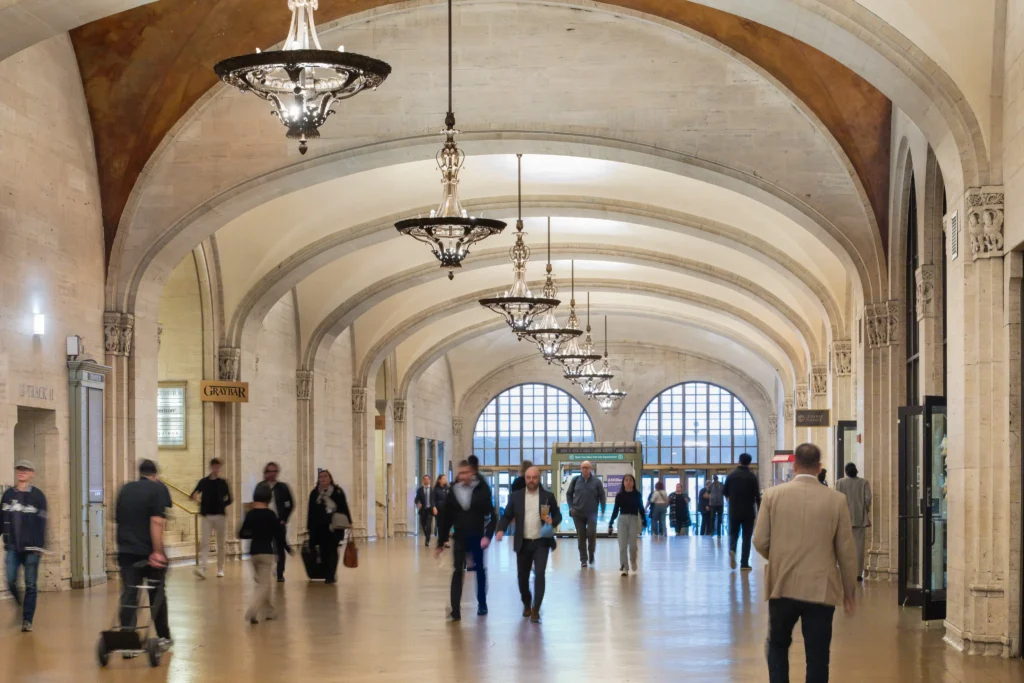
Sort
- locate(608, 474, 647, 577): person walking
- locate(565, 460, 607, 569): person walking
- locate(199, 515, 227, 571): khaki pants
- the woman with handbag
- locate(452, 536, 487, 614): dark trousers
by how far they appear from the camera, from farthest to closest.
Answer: locate(565, 460, 607, 569): person walking < locate(608, 474, 647, 577): person walking < locate(199, 515, 227, 571): khaki pants < the woman with handbag < locate(452, 536, 487, 614): dark trousers

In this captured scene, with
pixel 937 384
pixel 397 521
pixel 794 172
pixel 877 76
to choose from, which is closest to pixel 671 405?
pixel 397 521

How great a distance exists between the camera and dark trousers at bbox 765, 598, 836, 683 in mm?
6477

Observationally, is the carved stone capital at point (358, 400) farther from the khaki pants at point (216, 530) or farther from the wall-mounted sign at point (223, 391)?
the khaki pants at point (216, 530)

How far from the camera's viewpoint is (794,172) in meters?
15.8

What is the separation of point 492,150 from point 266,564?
22.0ft

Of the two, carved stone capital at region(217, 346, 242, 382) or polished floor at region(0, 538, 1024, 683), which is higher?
carved stone capital at region(217, 346, 242, 382)

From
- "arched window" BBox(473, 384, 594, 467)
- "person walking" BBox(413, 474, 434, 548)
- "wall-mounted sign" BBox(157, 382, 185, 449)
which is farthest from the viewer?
"arched window" BBox(473, 384, 594, 467)

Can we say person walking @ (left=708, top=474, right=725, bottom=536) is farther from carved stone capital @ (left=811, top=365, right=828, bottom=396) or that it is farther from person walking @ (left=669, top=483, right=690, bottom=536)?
carved stone capital @ (left=811, top=365, right=828, bottom=396)

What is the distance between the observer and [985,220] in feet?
30.6

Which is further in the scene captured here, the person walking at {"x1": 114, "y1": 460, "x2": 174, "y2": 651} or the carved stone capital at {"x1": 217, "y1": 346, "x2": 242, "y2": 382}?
the carved stone capital at {"x1": 217, "y1": 346, "x2": 242, "y2": 382}

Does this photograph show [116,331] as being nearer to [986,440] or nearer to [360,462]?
[986,440]

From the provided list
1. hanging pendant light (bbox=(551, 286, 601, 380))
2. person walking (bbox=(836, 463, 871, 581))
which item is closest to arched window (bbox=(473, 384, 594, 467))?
hanging pendant light (bbox=(551, 286, 601, 380))

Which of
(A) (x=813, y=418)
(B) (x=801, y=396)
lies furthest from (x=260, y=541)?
(B) (x=801, y=396)

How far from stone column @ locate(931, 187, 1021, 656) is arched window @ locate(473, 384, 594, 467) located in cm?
→ 3687
